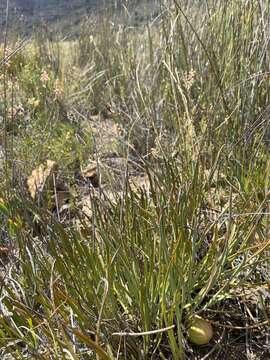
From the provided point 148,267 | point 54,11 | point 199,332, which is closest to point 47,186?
point 148,267

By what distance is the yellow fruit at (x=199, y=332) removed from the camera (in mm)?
1016

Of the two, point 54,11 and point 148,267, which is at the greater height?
point 54,11

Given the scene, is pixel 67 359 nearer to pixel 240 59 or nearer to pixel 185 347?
pixel 185 347

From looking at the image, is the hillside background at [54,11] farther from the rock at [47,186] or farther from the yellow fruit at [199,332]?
the yellow fruit at [199,332]

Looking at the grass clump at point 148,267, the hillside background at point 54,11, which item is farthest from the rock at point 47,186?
the hillside background at point 54,11

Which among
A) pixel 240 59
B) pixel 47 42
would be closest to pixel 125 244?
pixel 240 59

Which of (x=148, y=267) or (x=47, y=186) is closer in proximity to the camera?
(x=148, y=267)

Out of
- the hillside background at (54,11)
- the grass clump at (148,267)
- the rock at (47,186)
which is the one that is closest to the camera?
the grass clump at (148,267)

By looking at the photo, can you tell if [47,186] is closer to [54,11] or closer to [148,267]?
[148,267]

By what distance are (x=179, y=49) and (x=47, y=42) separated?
251 cm

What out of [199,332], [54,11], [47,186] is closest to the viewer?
[199,332]

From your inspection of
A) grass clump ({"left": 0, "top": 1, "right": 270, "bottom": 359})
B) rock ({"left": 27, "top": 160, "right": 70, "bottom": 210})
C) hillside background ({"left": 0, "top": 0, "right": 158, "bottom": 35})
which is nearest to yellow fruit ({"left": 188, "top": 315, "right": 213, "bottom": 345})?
grass clump ({"left": 0, "top": 1, "right": 270, "bottom": 359})

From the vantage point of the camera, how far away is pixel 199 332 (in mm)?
1017

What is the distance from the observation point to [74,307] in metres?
0.91
